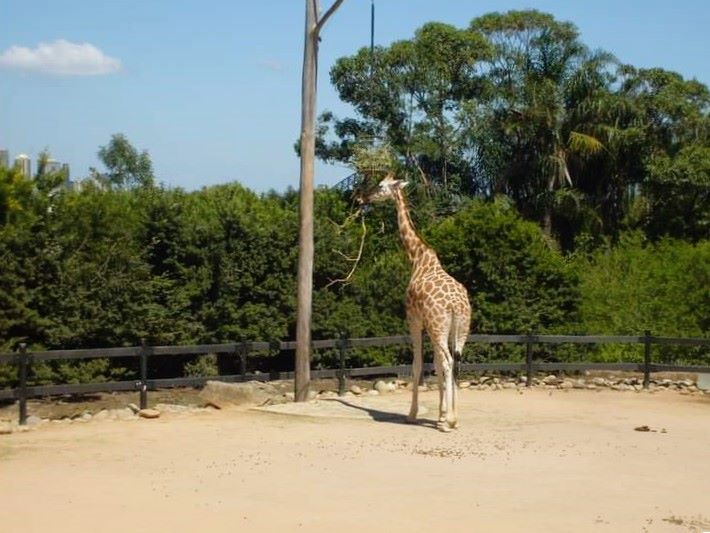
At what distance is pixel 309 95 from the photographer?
16094mm

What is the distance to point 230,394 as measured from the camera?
16094mm

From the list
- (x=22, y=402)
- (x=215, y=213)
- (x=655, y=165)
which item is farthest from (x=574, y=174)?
(x=22, y=402)

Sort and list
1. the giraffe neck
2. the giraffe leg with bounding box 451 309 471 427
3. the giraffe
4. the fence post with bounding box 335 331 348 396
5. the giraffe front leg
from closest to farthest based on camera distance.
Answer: the giraffe front leg, the giraffe, the giraffe leg with bounding box 451 309 471 427, the giraffe neck, the fence post with bounding box 335 331 348 396

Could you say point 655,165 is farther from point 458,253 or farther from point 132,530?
point 132,530

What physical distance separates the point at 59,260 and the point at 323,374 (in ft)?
15.7

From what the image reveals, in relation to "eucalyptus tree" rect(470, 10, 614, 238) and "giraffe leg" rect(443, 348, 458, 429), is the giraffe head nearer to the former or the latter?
"giraffe leg" rect(443, 348, 458, 429)

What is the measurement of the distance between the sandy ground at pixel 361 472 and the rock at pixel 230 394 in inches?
23.7

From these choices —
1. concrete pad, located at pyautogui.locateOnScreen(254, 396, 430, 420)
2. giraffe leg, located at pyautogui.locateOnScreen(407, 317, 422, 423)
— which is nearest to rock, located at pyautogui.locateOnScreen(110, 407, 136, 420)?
concrete pad, located at pyautogui.locateOnScreen(254, 396, 430, 420)

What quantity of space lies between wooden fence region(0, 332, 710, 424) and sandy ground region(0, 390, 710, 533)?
868mm

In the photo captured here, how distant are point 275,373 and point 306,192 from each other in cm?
349

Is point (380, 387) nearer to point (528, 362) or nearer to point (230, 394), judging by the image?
point (528, 362)

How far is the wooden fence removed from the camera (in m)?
14.7

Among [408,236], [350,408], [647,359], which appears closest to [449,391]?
[350,408]

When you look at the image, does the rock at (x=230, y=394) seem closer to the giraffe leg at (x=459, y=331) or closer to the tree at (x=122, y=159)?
the giraffe leg at (x=459, y=331)
